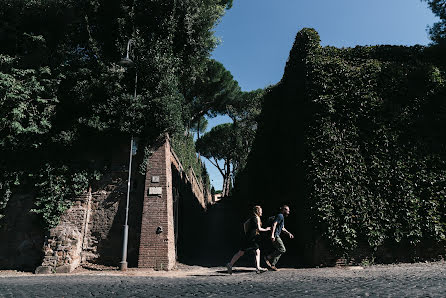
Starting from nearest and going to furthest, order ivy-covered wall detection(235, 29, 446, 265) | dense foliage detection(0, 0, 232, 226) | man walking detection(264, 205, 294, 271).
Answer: man walking detection(264, 205, 294, 271) → ivy-covered wall detection(235, 29, 446, 265) → dense foliage detection(0, 0, 232, 226)

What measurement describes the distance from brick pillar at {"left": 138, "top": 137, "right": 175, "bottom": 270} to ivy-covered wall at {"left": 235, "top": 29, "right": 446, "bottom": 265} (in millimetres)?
3878

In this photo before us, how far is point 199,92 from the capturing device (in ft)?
76.0

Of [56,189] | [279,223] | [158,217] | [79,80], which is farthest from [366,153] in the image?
[79,80]

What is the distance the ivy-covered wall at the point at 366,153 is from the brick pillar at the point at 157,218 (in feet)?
12.7

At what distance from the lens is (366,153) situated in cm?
806

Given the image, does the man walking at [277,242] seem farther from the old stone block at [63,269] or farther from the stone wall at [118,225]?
the old stone block at [63,269]

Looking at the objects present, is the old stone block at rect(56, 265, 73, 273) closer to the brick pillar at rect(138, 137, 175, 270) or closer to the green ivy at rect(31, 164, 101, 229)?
the green ivy at rect(31, 164, 101, 229)

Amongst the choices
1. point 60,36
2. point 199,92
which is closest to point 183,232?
point 60,36

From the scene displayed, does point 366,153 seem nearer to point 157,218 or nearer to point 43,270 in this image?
point 157,218

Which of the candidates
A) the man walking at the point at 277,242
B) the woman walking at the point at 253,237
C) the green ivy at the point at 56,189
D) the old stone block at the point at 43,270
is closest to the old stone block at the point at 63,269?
the old stone block at the point at 43,270

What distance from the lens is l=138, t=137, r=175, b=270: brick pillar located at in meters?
8.17

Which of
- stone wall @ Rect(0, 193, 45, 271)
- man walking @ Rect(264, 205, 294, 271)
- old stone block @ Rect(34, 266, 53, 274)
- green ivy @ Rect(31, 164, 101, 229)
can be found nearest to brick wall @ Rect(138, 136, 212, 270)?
green ivy @ Rect(31, 164, 101, 229)

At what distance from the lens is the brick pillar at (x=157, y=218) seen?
817 centimetres

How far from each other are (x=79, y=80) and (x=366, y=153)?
9551mm
